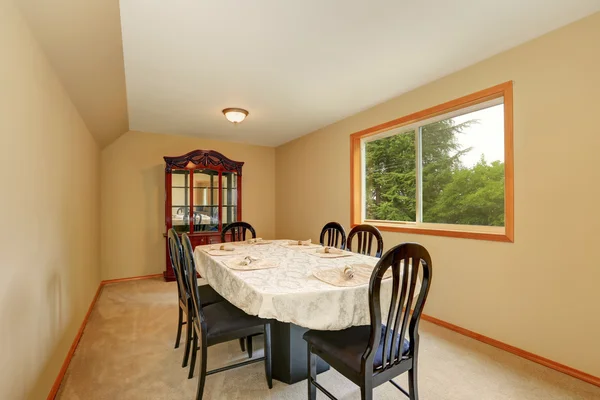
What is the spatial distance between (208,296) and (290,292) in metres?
1.16

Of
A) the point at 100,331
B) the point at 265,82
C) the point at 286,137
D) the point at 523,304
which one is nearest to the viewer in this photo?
the point at 523,304

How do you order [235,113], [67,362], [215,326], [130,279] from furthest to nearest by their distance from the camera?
1. [130,279]
2. [235,113]
3. [67,362]
4. [215,326]

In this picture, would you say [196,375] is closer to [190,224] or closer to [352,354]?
[352,354]

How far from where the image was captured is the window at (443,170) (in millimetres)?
2559

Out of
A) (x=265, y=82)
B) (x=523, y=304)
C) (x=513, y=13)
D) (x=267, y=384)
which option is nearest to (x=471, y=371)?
(x=523, y=304)

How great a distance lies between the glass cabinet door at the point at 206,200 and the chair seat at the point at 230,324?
9.78 ft

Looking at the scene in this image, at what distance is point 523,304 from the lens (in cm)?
226

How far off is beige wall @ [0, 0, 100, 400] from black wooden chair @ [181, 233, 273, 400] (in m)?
0.76

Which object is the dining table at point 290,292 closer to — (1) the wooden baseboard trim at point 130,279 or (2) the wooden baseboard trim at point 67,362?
(2) the wooden baseboard trim at point 67,362

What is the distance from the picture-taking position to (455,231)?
2.76m

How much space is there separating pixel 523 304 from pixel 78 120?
4172 millimetres

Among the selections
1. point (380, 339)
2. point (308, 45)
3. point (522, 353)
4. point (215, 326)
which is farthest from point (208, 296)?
point (522, 353)

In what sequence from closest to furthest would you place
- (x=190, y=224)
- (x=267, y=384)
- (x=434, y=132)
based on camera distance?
(x=267, y=384), (x=434, y=132), (x=190, y=224)

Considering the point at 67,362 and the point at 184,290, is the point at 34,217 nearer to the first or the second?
the point at 184,290
